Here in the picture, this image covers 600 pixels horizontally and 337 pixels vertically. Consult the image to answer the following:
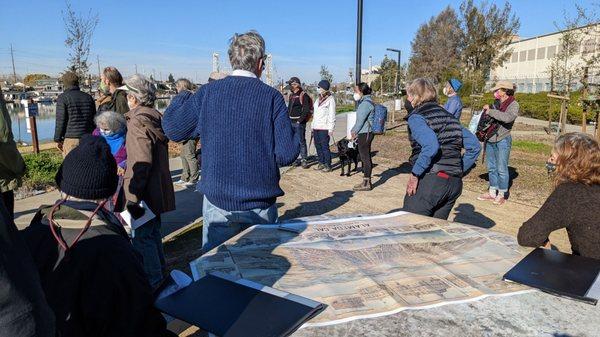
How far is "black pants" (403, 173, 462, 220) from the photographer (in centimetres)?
380

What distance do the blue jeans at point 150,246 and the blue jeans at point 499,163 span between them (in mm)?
5286

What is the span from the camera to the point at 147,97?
3.65 metres

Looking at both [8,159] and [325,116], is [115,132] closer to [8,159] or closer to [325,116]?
[8,159]

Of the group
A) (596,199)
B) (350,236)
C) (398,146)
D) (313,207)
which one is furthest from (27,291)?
(398,146)

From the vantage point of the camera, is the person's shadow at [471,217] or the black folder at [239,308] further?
the person's shadow at [471,217]

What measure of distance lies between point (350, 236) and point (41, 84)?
126 meters

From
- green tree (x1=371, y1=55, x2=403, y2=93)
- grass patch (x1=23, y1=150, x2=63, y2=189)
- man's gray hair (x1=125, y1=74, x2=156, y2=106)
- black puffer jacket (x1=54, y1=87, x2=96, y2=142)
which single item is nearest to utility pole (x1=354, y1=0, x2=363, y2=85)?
black puffer jacket (x1=54, y1=87, x2=96, y2=142)

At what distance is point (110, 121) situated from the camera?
3.62 m

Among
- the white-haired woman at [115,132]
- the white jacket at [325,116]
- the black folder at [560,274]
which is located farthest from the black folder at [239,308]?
the white jacket at [325,116]

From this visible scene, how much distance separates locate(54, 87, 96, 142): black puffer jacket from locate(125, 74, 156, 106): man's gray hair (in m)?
2.76

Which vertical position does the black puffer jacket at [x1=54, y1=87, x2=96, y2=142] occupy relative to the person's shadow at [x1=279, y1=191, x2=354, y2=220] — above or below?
above

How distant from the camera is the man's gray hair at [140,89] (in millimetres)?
3607

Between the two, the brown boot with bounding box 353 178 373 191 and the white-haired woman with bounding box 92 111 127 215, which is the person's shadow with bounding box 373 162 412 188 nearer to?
the brown boot with bounding box 353 178 373 191

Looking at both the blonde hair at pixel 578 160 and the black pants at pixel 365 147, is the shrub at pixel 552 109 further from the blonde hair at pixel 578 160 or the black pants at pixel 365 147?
the blonde hair at pixel 578 160
